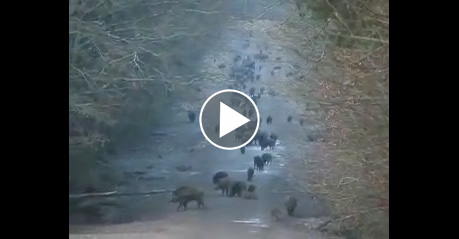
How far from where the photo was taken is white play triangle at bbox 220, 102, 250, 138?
37.1 inches

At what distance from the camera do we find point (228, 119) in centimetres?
94

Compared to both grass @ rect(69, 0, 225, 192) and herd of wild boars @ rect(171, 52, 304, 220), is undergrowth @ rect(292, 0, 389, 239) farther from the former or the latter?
grass @ rect(69, 0, 225, 192)

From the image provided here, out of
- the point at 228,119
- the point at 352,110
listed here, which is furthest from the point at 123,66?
the point at 352,110

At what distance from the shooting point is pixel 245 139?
3.10 ft

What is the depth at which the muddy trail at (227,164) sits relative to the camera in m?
0.94

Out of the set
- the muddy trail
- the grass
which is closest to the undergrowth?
the muddy trail

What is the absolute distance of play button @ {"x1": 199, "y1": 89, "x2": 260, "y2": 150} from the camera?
942 millimetres

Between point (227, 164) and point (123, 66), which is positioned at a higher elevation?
point (123, 66)

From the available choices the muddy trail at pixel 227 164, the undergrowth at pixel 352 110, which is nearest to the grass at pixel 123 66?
the muddy trail at pixel 227 164

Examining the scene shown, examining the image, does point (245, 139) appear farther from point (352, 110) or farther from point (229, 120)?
point (352, 110)

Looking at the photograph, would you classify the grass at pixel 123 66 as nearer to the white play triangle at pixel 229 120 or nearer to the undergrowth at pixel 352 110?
the white play triangle at pixel 229 120

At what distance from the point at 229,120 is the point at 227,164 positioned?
0.21 ft

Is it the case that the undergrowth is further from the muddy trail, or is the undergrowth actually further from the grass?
the grass
